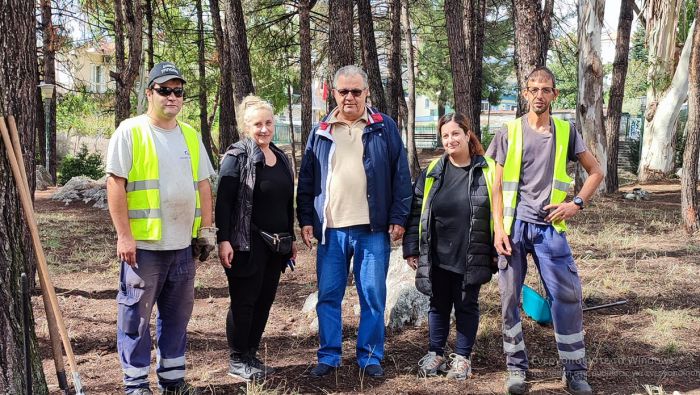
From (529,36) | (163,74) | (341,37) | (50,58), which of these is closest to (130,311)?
(163,74)

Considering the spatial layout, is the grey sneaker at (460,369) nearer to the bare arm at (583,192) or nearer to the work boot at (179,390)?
the bare arm at (583,192)

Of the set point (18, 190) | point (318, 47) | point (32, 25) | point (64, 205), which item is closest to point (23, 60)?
point (32, 25)

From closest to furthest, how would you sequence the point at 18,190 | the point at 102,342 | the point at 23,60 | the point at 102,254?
the point at 18,190
the point at 23,60
the point at 102,342
the point at 102,254

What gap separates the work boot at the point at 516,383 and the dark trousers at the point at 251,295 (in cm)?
160

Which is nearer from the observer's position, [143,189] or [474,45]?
[143,189]

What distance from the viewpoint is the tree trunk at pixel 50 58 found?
17641mm

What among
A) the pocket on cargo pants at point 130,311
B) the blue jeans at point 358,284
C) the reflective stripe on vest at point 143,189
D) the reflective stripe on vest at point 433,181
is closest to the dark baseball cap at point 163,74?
the reflective stripe on vest at point 143,189

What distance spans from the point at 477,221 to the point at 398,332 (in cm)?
155

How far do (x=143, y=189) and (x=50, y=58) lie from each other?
17948mm

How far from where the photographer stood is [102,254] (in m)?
8.85

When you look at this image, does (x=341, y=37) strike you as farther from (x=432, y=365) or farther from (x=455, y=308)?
(x=432, y=365)

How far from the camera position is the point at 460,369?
13.7 ft

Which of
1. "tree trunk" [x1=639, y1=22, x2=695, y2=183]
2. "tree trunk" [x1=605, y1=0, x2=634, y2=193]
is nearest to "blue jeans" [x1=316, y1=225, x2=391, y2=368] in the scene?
"tree trunk" [x1=605, y1=0, x2=634, y2=193]

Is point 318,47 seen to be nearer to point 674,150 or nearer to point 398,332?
point 674,150
